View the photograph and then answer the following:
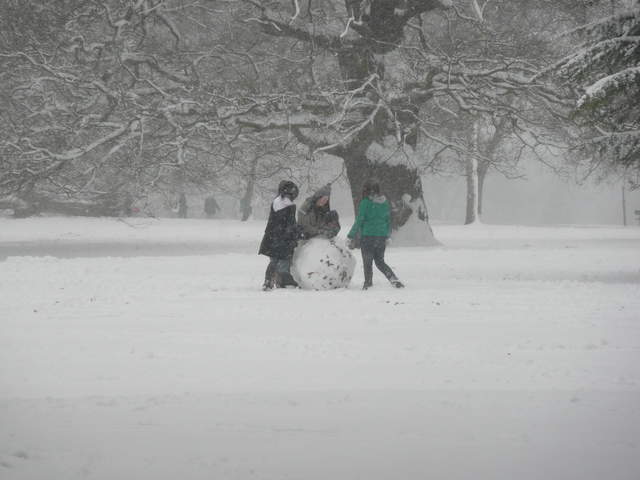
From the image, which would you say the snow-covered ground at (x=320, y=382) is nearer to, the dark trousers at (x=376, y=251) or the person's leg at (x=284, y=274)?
the dark trousers at (x=376, y=251)

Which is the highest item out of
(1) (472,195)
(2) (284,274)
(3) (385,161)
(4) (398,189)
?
(3) (385,161)

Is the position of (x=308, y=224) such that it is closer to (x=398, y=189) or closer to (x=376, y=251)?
(x=376, y=251)

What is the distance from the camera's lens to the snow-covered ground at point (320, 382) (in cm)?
404

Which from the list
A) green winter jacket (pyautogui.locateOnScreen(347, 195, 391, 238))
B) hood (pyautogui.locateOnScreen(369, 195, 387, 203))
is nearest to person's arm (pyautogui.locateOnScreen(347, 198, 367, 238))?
green winter jacket (pyautogui.locateOnScreen(347, 195, 391, 238))

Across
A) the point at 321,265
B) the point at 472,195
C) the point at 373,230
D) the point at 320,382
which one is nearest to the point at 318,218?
the point at 321,265

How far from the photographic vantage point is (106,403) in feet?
16.4

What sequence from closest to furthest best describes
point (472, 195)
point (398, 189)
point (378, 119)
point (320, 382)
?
point (320, 382) → point (378, 119) → point (398, 189) → point (472, 195)

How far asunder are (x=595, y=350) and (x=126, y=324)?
4.64 metres

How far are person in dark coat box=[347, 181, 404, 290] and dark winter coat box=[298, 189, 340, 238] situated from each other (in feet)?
1.03

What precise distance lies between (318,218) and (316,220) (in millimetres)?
43

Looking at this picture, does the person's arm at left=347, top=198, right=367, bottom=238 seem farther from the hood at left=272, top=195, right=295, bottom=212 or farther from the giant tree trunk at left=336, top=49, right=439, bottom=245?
the giant tree trunk at left=336, top=49, right=439, bottom=245

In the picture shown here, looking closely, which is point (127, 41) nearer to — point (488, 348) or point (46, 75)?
point (46, 75)

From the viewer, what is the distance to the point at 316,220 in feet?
37.4

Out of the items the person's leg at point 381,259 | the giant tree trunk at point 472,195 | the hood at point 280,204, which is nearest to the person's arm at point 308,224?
the hood at point 280,204
